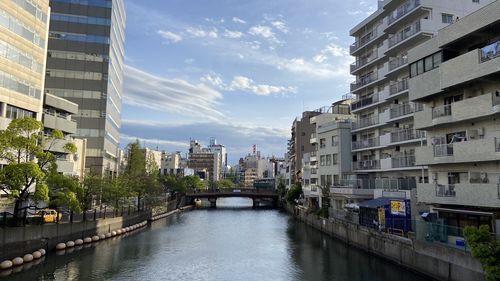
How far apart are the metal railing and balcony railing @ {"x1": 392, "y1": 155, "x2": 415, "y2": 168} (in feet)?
12.4

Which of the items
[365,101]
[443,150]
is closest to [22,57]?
[365,101]

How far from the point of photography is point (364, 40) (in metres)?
47.9

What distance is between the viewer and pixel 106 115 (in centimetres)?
6481

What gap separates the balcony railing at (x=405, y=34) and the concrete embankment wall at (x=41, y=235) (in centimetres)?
3373

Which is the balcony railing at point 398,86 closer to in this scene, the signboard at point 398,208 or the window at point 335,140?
the window at point 335,140

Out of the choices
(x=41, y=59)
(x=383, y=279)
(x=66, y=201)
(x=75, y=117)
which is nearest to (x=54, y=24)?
(x=75, y=117)

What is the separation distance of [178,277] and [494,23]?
76.8 feet

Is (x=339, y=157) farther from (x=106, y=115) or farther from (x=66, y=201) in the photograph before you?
(x=106, y=115)

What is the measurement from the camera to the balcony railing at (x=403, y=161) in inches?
1375

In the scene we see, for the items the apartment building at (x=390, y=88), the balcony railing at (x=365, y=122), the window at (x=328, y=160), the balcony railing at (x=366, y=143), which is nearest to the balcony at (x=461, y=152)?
the apartment building at (x=390, y=88)

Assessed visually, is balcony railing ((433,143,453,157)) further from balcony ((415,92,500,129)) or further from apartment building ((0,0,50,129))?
apartment building ((0,0,50,129))

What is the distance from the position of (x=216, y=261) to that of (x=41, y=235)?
41.7 feet

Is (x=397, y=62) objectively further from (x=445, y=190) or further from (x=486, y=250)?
(x=486, y=250)

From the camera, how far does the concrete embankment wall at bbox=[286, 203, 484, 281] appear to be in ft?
62.6
